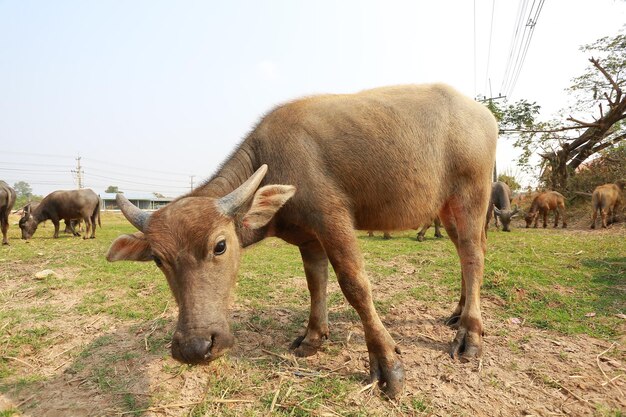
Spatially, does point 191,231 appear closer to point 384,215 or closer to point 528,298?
point 384,215

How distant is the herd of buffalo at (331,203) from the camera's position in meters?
2.34

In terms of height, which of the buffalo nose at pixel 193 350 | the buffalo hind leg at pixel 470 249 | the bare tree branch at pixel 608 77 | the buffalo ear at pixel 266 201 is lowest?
the buffalo nose at pixel 193 350

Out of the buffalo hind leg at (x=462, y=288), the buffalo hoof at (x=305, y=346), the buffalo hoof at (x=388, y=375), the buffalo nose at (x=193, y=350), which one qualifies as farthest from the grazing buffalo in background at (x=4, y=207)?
the buffalo hind leg at (x=462, y=288)

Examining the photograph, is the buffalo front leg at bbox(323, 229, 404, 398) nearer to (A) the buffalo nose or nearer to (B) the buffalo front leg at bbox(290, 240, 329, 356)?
(B) the buffalo front leg at bbox(290, 240, 329, 356)

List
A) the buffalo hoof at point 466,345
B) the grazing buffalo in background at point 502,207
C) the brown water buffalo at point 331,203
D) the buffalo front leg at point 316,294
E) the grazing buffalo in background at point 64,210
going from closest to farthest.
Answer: the brown water buffalo at point 331,203 < the buffalo hoof at point 466,345 < the buffalo front leg at point 316,294 < the grazing buffalo in background at point 502,207 < the grazing buffalo in background at point 64,210

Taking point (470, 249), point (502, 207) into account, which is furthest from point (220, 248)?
point (502, 207)

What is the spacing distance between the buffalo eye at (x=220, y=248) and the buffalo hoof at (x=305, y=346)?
1.36m

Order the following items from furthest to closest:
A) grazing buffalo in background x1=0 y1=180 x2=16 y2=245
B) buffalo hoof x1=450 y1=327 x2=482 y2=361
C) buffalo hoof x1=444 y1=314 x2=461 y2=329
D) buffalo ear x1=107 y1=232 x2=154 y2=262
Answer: grazing buffalo in background x1=0 y1=180 x2=16 y2=245
buffalo hoof x1=444 y1=314 x2=461 y2=329
buffalo hoof x1=450 y1=327 x2=482 y2=361
buffalo ear x1=107 y1=232 x2=154 y2=262

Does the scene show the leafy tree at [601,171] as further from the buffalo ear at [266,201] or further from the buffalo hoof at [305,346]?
the buffalo ear at [266,201]

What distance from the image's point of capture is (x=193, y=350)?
6.91 feet

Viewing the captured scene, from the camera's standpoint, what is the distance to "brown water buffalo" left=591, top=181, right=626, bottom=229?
1344cm

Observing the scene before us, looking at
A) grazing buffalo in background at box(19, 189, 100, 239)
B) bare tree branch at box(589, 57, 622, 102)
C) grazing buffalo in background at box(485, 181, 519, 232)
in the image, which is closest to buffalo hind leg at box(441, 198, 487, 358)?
grazing buffalo in background at box(485, 181, 519, 232)

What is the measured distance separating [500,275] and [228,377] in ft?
12.7

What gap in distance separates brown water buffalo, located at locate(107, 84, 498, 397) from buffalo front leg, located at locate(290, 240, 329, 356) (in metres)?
0.01
